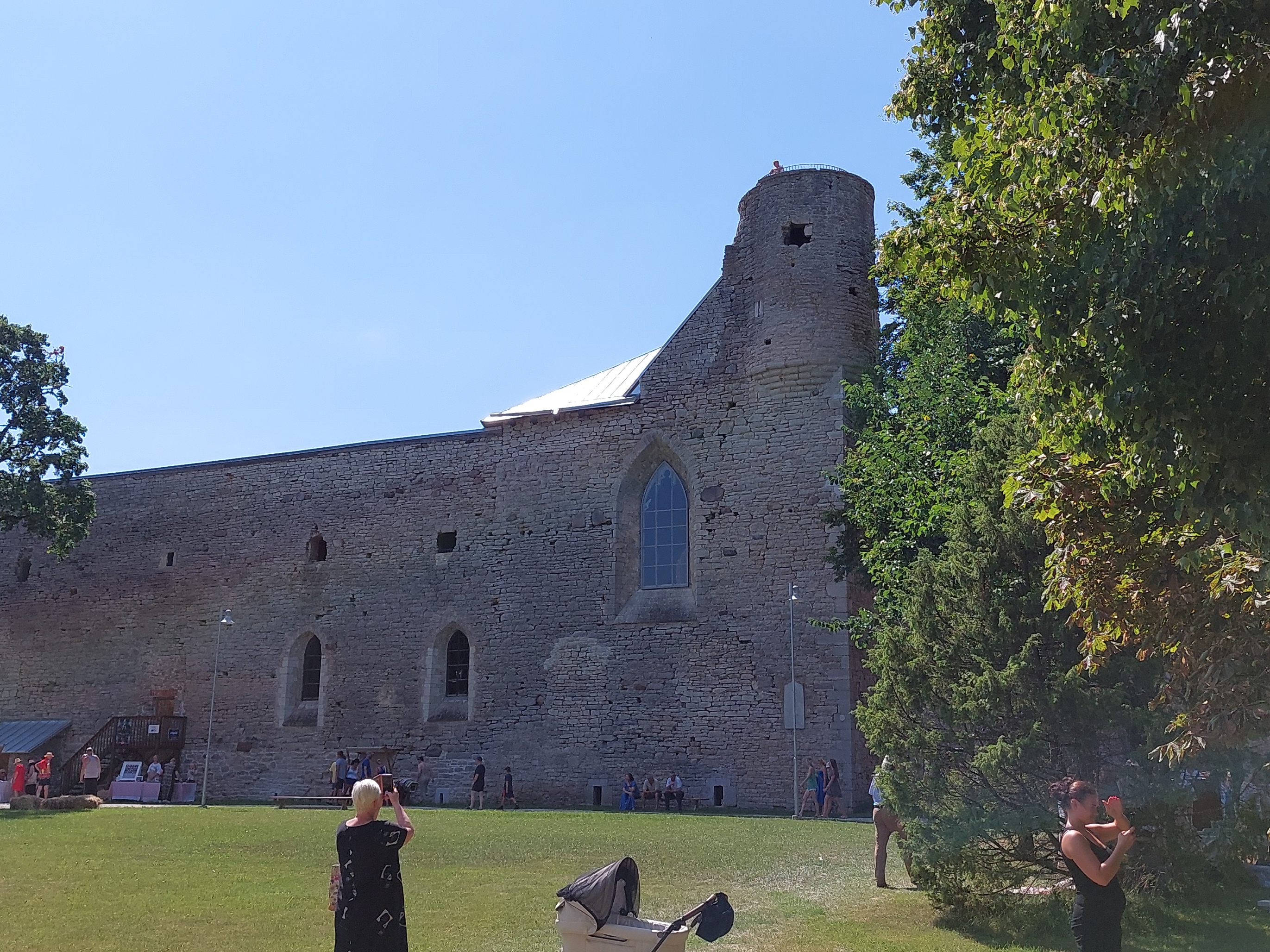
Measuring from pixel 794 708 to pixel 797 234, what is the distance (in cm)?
1023

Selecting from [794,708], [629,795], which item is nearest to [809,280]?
[794,708]

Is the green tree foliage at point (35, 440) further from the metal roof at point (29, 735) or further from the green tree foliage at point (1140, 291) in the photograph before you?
the green tree foliage at point (1140, 291)

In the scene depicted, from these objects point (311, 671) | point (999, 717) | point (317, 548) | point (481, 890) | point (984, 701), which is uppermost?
point (317, 548)

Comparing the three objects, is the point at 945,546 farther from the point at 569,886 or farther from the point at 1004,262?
the point at 569,886

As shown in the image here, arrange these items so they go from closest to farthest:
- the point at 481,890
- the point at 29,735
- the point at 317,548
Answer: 1. the point at 481,890
2. the point at 317,548
3. the point at 29,735

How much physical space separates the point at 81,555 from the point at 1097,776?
31332 mm

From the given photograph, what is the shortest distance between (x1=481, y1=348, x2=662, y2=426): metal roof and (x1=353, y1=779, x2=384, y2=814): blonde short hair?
2036 cm

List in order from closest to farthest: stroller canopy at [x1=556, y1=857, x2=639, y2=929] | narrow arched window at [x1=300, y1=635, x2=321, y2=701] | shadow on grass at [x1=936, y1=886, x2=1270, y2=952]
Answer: stroller canopy at [x1=556, y1=857, x2=639, y2=929] < shadow on grass at [x1=936, y1=886, x2=1270, y2=952] < narrow arched window at [x1=300, y1=635, x2=321, y2=701]

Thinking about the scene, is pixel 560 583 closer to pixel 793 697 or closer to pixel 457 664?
pixel 457 664

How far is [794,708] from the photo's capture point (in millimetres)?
22375

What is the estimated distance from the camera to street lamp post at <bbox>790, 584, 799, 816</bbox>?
21594 mm

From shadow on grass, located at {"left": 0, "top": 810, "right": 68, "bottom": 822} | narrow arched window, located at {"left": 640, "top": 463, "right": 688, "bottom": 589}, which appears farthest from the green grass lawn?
narrow arched window, located at {"left": 640, "top": 463, "right": 688, "bottom": 589}

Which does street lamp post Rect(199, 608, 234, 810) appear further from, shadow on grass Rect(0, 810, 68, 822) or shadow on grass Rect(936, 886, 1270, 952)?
shadow on grass Rect(936, 886, 1270, 952)

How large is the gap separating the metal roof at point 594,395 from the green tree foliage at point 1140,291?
19181 mm
